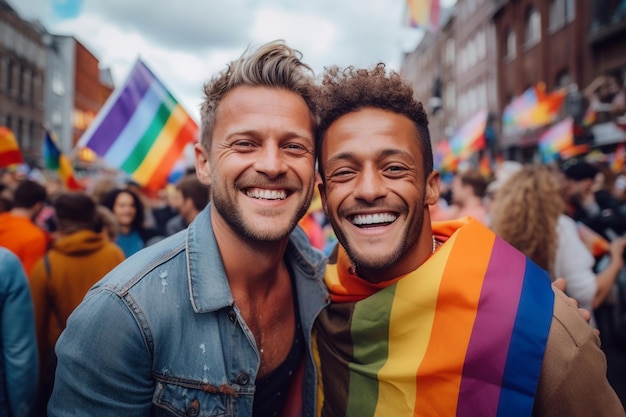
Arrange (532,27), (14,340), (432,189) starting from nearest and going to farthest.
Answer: (432,189) → (14,340) → (532,27)

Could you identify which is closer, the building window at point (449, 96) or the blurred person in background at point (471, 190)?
the blurred person in background at point (471, 190)

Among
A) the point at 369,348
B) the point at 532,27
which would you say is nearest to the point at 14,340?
the point at 369,348

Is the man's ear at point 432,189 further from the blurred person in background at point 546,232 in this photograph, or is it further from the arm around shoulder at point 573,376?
the blurred person in background at point 546,232

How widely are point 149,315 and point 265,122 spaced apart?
35.9 inches

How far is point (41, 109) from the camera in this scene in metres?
38.0

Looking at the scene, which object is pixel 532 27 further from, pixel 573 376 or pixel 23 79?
pixel 23 79

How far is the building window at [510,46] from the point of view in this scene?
79.9 feet

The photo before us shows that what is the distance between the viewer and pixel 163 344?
175 cm

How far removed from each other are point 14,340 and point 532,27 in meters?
25.0

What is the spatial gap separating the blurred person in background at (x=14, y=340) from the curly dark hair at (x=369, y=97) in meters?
1.92

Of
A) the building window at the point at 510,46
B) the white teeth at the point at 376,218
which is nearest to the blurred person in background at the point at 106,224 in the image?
the white teeth at the point at 376,218

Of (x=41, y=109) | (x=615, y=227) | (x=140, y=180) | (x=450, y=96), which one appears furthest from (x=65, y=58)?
(x=615, y=227)

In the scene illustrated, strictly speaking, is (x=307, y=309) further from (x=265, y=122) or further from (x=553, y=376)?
(x=553, y=376)

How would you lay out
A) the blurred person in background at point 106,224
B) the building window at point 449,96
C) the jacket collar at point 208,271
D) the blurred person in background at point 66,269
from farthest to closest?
the building window at point 449,96 → the blurred person in background at point 106,224 → the blurred person in background at point 66,269 → the jacket collar at point 208,271
